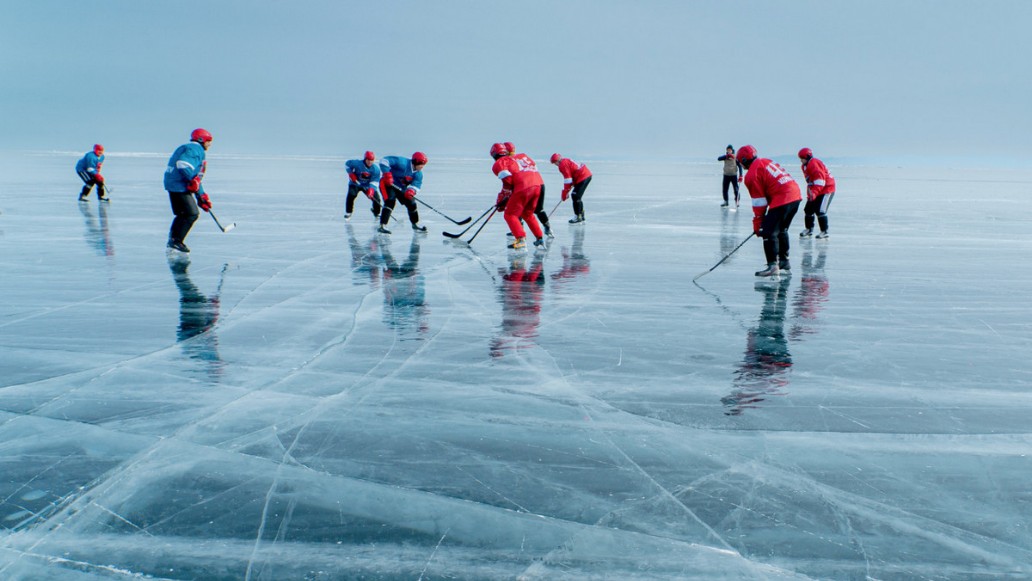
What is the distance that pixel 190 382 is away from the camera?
420 cm

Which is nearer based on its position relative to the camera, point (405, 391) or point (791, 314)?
point (405, 391)

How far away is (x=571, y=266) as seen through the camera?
8734 millimetres

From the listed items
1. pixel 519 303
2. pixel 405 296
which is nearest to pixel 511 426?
pixel 519 303

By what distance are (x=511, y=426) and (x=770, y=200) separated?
5.18m

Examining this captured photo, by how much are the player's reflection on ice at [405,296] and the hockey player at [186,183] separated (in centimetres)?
227

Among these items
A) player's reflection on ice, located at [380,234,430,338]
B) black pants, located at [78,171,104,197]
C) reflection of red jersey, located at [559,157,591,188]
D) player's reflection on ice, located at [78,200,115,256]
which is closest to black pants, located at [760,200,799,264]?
player's reflection on ice, located at [380,234,430,338]

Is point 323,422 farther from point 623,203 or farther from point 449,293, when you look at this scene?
point 623,203

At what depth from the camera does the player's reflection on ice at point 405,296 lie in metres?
5.69

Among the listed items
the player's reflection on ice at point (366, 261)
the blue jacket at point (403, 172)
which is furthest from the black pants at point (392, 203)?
the player's reflection on ice at point (366, 261)

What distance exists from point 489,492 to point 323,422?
1.07m

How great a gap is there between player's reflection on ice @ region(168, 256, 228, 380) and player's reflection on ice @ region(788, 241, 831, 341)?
3703 millimetres

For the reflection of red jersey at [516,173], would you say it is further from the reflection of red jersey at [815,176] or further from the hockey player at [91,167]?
the hockey player at [91,167]

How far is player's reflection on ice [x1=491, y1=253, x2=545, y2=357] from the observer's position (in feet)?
17.1

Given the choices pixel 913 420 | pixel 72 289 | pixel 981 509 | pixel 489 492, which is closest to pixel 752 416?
pixel 913 420
